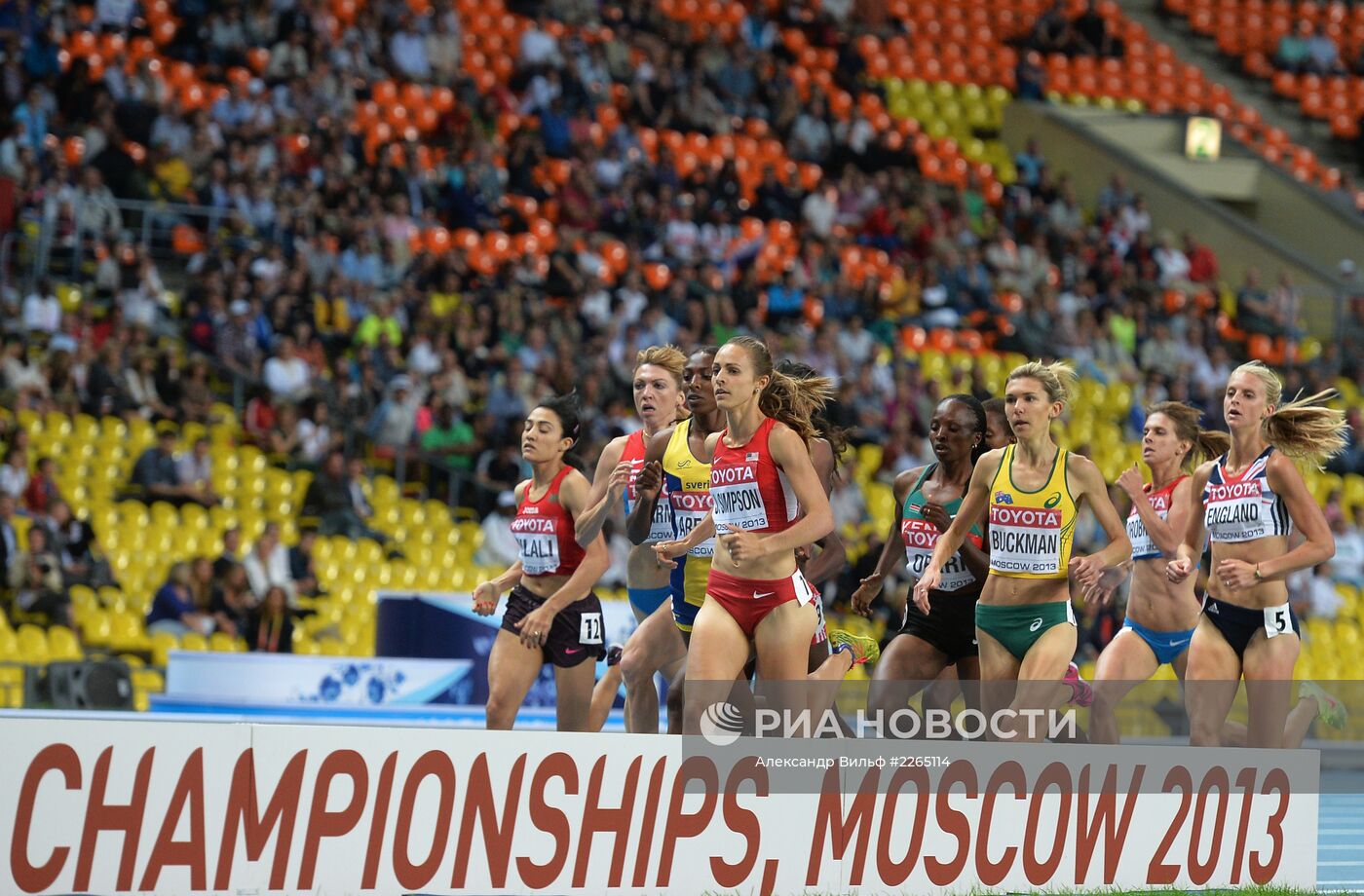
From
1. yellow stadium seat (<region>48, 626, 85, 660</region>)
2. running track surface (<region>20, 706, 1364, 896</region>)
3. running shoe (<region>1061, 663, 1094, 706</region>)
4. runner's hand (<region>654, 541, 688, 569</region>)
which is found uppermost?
runner's hand (<region>654, 541, 688, 569</region>)

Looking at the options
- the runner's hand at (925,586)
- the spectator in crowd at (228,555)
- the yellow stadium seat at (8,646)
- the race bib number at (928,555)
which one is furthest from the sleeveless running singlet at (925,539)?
the yellow stadium seat at (8,646)

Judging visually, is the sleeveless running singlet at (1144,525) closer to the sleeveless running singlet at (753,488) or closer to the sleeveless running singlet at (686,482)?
the sleeveless running singlet at (686,482)

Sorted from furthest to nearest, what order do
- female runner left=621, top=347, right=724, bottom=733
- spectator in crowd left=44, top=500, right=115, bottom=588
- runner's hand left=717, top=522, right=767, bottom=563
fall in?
1. spectator in crowd left=44, top=500, right=115, bottom=588
2. female runner left=621, top=347, right=724, bottom=733
3. runner's hand left=717, top=522, right=767, bottom=563

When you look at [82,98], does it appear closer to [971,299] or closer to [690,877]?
[971,299]

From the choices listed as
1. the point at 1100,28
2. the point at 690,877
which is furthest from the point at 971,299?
the point at 690,877

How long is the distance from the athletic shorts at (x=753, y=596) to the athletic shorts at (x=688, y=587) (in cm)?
76

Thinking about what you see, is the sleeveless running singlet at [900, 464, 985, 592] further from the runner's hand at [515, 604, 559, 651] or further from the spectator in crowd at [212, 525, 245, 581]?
the spectator in crowd at [212, 525, 245, 581]

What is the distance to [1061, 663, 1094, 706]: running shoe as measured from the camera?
9.37 m

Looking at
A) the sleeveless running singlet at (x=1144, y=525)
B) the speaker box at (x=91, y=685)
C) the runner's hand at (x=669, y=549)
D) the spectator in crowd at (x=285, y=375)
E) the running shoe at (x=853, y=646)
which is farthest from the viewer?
the spectator in crowd at (x=285, y=375)

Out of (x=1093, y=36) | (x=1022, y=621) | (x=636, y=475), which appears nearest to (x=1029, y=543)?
(x=1022, y=621)

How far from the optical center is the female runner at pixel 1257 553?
9.01 metres

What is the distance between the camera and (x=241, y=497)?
57.4 ft

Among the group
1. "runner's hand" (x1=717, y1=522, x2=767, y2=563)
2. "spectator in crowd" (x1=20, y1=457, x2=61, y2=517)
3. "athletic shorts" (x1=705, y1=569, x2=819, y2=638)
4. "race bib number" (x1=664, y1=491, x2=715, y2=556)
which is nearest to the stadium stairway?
"spectator in crowd" (x1=20, y1=457, x2=61, y2=517)

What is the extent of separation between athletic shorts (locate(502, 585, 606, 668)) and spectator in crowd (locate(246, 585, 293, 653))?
6177mm
